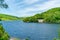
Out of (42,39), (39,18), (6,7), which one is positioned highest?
(6,7)

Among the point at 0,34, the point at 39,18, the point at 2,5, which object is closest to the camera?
the point at 2,5

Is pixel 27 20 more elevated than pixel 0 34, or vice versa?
pixel 0 34

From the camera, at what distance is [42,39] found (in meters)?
42.4

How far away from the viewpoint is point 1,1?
1675 centimetres

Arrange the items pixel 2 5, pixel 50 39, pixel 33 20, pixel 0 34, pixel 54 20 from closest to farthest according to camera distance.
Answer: pixel 2 5 < pixel 0 34 < pixel 50 39 < pixel 54 20 < pixel 33 20

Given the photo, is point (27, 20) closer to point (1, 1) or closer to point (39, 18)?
point (39, 18)

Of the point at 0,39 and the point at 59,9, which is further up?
the point at 0,39

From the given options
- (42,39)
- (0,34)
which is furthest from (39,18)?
(0,34)

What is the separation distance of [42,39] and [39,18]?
124 metres

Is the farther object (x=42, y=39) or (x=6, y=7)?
(x=42, y=39)

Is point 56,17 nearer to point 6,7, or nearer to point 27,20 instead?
point 27,20

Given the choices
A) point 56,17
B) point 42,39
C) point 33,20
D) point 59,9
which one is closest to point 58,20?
point 56,17

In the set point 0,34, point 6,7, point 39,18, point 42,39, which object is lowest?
point 39,18

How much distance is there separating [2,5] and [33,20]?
138m
